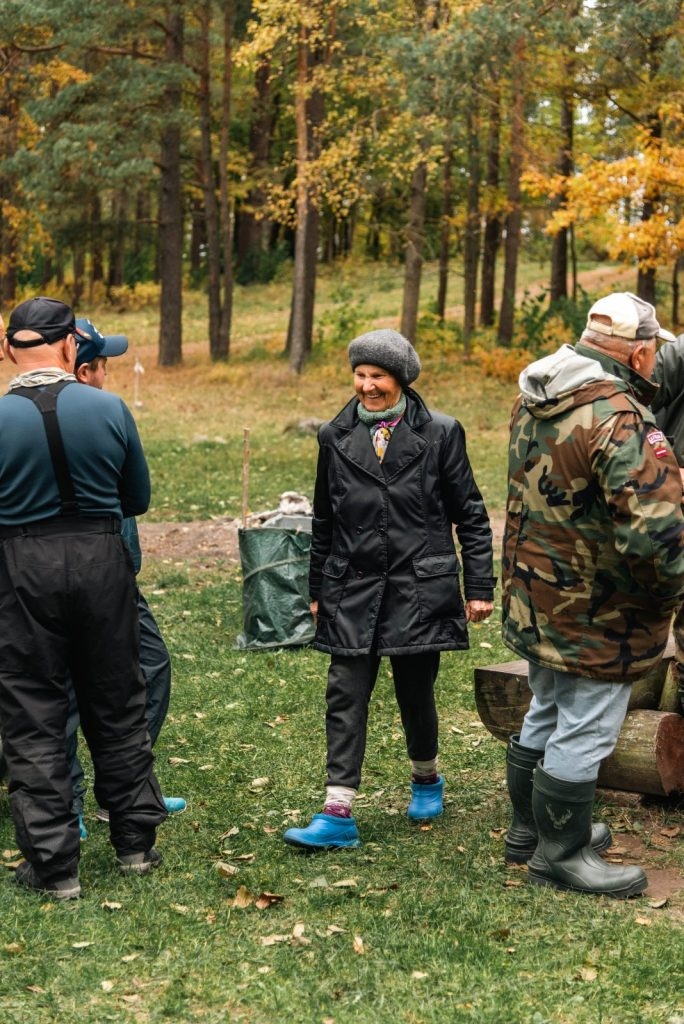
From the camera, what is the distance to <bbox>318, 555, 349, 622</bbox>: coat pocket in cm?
506

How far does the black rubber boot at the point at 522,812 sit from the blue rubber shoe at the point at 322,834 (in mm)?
617

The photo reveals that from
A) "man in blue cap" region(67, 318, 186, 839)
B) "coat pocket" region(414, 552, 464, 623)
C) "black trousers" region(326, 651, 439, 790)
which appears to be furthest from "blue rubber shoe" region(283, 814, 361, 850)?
"coat pocket" region(414, 552, 464, 623)

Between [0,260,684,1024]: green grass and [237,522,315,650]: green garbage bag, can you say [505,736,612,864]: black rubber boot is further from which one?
[237,522,315,650]: green garbage bag

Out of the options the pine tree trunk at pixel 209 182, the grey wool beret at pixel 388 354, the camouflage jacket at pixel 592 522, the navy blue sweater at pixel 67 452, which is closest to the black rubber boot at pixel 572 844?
the camouflage jacket at pixel 592 522

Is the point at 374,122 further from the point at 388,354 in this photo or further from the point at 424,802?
the point at 424,802

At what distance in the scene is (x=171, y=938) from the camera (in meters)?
4.25

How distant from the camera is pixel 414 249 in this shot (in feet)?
75.0

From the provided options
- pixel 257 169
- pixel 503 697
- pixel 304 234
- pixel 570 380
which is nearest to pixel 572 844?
pixel 503 697

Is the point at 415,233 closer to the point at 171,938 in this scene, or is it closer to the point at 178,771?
the point at 178,771

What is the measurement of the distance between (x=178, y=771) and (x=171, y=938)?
1.88 m

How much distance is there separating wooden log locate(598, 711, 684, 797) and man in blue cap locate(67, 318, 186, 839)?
181 centimetres

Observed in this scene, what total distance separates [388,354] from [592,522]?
Answer: 3.46 ft

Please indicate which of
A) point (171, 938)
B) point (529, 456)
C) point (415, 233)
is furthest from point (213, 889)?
point (415, 233)

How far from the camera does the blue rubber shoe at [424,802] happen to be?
5406 millimetres
